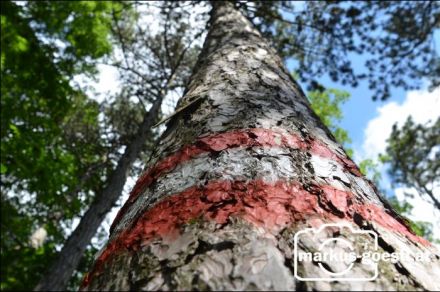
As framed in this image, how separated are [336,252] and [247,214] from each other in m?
0.20

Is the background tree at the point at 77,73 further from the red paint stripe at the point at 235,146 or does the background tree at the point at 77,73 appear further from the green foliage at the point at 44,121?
the red paint stripe at the point at 235,146

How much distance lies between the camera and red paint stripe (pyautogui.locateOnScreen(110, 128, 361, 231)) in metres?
1.17

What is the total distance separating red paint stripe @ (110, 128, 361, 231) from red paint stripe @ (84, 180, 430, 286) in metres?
0.21

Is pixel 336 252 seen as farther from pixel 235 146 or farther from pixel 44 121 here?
pixel 44 121

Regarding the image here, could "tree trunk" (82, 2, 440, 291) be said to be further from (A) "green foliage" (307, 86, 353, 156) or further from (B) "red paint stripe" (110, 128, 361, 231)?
(A) "green foliage" (307, 86, 353, 156)

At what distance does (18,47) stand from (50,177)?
323 centimetres

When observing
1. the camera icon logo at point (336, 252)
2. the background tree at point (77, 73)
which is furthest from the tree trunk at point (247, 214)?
the background tree at point (77, 73)

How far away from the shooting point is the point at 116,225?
3.70 ft

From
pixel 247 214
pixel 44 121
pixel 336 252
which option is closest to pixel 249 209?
pixel 247 214

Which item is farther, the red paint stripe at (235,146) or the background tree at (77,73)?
the background tree at (77,73)

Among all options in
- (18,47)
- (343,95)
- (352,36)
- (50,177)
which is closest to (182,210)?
(50,177)

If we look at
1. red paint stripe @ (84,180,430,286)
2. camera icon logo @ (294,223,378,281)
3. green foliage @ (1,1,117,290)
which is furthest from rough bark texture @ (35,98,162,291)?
camera icon logo @ (294,223,378,281)

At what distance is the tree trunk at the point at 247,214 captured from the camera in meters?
0.69

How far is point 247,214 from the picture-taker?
2.76ft
